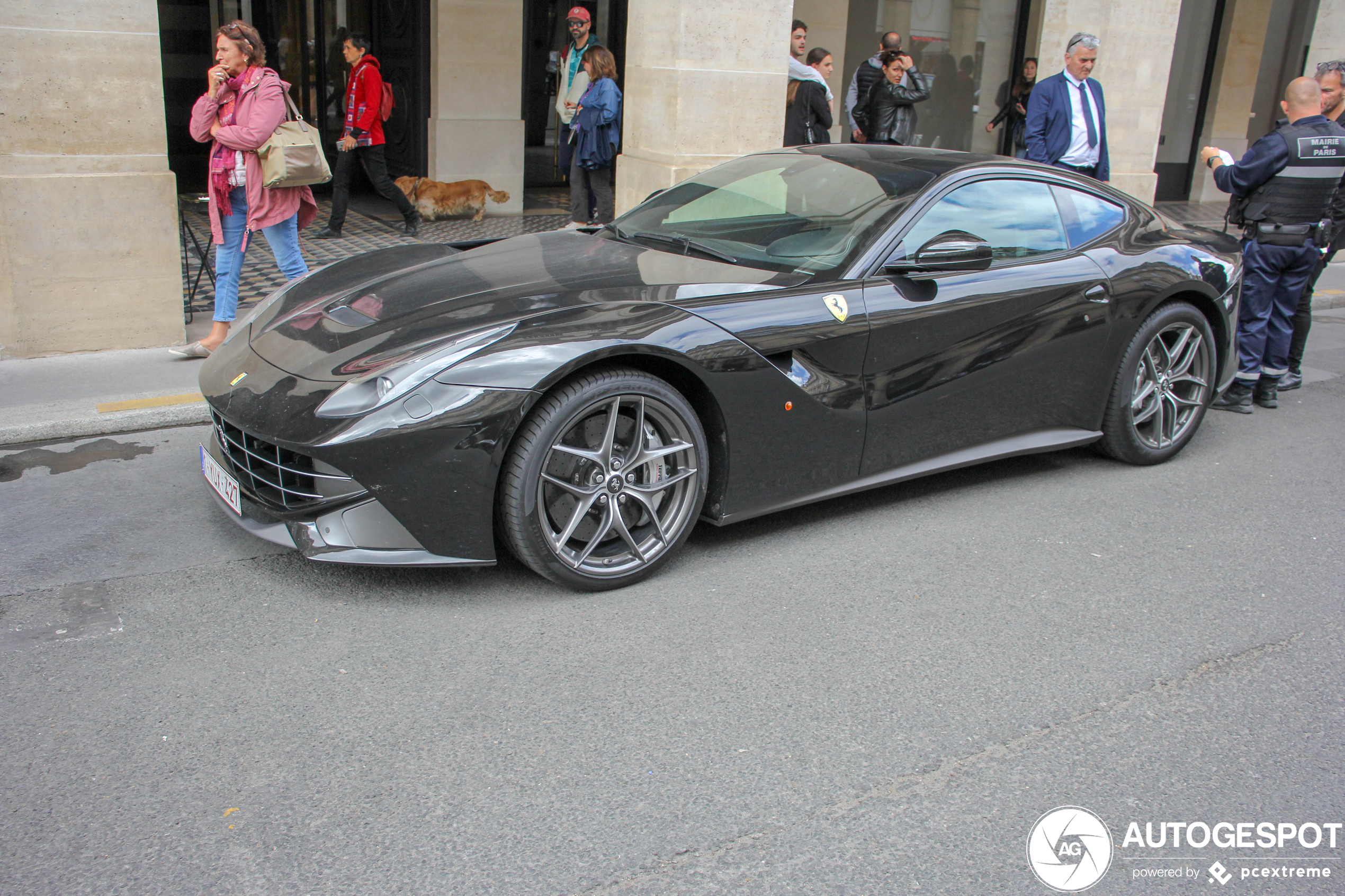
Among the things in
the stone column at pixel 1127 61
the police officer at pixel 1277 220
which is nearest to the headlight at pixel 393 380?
the police officer at pixel 1277 220

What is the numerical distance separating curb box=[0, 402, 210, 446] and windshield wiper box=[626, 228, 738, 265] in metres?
2.40

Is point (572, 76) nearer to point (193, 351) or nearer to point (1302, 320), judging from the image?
point (193, 351)

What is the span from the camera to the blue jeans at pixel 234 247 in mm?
6227

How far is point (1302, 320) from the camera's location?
673 cm

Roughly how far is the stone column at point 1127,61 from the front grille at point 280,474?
8.73 m

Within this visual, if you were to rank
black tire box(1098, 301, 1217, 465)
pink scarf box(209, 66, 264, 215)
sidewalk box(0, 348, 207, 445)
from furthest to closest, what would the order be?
pink scarf box(209, 66, 264, 215) < sidewalk box(0, 348, 207, 445) < black tire box(1098, 301, 1217, 465)

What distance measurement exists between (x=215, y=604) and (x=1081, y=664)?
109 inches

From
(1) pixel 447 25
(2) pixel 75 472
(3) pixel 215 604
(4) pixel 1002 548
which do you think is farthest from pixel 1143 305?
(1) pixel 447 25

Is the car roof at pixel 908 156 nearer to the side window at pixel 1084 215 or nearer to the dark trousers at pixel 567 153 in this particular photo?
the side window at pixel 1084 215

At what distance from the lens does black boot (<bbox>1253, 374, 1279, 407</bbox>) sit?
21.6ft

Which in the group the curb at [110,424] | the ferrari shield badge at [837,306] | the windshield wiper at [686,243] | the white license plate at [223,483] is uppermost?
the windshield wiper at [686,243]

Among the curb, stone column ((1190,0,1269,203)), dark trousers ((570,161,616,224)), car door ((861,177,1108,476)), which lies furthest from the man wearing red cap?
stone column ((1190,0,1269,203))

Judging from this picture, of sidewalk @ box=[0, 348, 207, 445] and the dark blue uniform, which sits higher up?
the dark blue uniform

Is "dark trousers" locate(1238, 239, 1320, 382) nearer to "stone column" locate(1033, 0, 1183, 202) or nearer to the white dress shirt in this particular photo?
the white dress shirt
